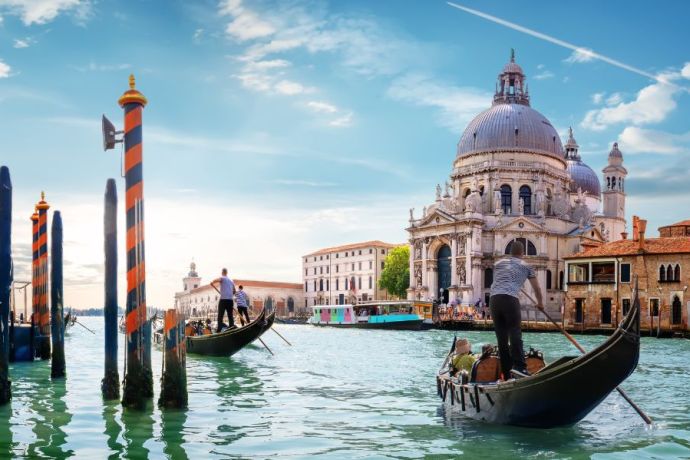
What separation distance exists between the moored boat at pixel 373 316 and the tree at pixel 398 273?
1036 cm

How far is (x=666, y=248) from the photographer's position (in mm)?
31391

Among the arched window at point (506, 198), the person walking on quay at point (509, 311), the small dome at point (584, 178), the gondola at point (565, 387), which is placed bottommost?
the gondola at point (565, 387)

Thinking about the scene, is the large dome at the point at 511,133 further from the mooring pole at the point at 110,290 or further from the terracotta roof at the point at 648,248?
the mooring pole at the point at 110,290

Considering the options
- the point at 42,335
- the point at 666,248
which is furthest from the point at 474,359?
the point at 666,248

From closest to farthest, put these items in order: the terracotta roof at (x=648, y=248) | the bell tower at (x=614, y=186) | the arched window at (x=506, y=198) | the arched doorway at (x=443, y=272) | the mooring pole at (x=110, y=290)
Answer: the mooring pole at (x=110, y=290) → the terracotta roof at (x=648, y=248) → the arched doorway at (x=443, y=272) → the arched window at (x=506, y=198) → the bell tower at (x=614, y=186)

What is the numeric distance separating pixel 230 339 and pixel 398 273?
146 ft

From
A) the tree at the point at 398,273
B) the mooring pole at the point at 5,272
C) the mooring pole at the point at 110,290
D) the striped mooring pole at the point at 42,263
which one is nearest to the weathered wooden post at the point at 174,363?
the mooring pole at the point at 110,290

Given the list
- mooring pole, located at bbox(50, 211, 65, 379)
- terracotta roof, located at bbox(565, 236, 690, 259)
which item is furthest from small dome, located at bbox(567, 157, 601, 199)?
mooring pole, located at bbox(50, 211, 65, 379)

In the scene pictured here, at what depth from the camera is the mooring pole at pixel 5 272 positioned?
8562 millimetres

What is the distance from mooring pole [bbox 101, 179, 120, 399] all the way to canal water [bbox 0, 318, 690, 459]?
0.94 ft

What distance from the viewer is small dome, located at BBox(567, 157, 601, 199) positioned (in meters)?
63.8

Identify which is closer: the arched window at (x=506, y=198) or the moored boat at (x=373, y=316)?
the moored boat at (x=373, y=316)

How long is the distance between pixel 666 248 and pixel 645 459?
27.2 meters

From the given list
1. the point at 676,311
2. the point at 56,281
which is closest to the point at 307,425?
the point at 56,281
